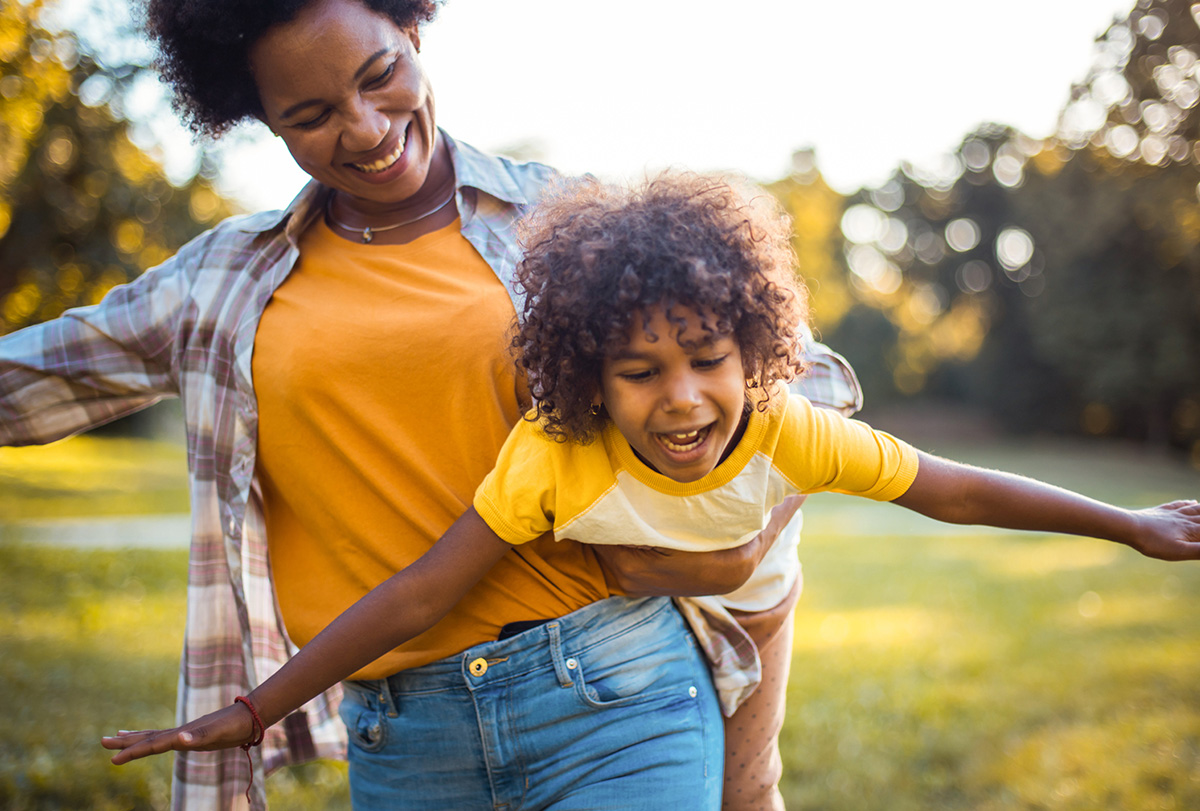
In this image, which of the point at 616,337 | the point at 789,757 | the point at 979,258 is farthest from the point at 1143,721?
the point at 979,258

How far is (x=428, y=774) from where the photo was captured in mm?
1938

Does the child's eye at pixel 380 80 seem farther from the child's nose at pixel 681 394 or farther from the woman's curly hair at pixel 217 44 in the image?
the child's nose at pixel 681 394

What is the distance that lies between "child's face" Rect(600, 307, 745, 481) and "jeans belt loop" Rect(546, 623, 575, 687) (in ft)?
1.38

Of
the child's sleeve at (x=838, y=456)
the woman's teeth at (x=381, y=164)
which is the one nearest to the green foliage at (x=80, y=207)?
the woman's teeth at (x=381, y=164)

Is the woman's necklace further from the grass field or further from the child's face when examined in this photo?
the grass field

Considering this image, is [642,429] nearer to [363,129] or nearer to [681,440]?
[681,440]

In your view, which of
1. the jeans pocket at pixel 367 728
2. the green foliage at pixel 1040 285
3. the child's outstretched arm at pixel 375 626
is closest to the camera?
the child's outstretched arm at pixel 375 626

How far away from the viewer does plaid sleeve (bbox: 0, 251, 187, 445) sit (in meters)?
2.20

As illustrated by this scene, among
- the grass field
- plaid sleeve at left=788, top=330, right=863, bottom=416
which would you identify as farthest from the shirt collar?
the grass field

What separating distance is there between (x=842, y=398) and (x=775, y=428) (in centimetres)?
50

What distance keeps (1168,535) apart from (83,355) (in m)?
2.55

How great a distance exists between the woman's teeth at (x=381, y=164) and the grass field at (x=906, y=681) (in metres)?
2.92

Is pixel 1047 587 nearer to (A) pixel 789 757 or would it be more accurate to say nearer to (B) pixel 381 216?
(A) pixel 789 757

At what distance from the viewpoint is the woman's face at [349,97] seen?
202 centimetres
